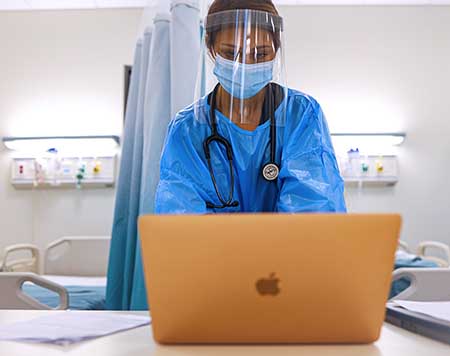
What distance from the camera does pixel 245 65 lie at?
122cm

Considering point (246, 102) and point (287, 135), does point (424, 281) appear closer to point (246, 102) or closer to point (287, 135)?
point (287, 135)

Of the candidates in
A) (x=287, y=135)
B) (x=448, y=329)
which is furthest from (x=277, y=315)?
(x=287, y=135)

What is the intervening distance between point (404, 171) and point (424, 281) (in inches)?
71.7

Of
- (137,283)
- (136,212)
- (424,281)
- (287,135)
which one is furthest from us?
(136,212)

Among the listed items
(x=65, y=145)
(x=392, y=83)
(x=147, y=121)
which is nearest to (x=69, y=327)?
(x=147, y=121)

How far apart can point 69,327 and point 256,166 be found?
72 cm

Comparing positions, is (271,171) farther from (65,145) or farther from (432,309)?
(65,145)

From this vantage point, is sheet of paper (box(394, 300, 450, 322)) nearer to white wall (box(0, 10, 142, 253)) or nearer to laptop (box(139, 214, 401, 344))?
laptop (box(139, 214, 401, 344))

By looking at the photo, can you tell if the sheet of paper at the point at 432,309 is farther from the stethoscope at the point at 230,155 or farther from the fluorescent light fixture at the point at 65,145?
the fluorescent light fixture at the point at 65,145

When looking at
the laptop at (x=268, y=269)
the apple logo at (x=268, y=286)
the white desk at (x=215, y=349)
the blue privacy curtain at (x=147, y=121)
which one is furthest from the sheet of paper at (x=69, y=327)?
the blue privacy curtain at (x=147, y=121)

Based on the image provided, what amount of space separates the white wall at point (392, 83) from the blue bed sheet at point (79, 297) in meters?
1.80

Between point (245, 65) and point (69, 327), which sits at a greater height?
→ point (245, 65)

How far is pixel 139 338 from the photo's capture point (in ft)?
2.11

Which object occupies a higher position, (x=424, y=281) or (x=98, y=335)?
(x=98, y=335)
